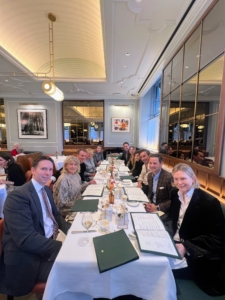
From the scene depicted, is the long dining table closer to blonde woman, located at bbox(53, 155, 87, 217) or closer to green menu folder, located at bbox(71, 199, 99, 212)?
green menu folder, located at bbox(71, 199, 99, 212)

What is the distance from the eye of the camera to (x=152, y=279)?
0.92 metres

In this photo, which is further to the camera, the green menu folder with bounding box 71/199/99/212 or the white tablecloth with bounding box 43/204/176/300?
the green menu folder with bounding box 71/199/99/212

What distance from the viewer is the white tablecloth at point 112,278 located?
894mm

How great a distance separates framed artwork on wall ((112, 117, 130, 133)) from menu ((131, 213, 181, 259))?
6.26 meters

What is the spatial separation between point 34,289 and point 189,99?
312cm

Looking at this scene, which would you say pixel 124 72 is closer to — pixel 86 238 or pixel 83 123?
pixel 83 123

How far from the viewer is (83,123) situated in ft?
25.3

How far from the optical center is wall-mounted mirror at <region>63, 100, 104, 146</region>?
7574 millimetres

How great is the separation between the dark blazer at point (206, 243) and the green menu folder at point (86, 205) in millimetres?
883

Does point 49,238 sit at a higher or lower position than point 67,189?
lower

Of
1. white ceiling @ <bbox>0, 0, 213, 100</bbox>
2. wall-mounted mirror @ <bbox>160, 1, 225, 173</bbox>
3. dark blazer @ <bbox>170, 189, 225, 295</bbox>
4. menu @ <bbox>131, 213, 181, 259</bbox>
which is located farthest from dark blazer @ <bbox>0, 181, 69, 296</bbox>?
white ceiling @ <bbox>0, 0, 213, 100</bbox>

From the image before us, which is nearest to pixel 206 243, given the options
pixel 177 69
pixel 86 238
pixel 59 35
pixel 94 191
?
pixel 86 238

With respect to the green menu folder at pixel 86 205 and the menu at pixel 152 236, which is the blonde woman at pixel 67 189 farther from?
the menu at pixel 152 236

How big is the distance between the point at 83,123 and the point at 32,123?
8.27 feet
